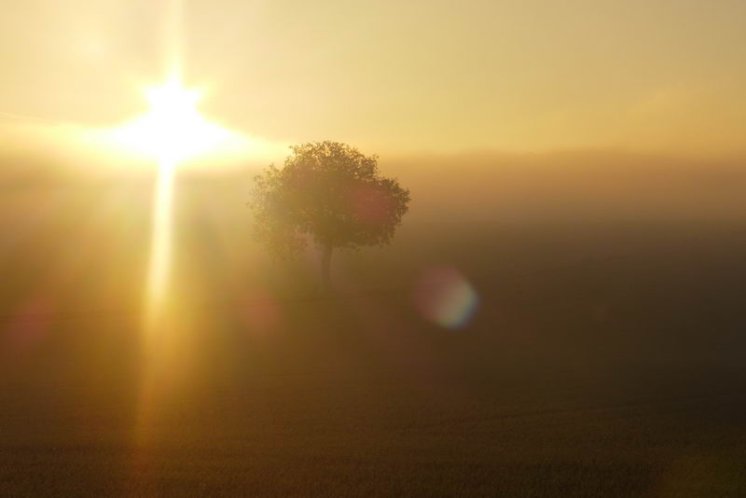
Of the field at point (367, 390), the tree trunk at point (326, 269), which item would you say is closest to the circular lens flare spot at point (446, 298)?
the field at point (367, 390)

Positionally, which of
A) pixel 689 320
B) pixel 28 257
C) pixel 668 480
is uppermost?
pixel 28 257

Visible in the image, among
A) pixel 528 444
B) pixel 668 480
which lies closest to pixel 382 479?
pixel 528 444

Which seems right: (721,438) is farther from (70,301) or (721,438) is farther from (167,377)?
(70,301)

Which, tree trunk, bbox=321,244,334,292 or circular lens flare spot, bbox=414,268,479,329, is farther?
tree trunk, bbox=321,244,334,292

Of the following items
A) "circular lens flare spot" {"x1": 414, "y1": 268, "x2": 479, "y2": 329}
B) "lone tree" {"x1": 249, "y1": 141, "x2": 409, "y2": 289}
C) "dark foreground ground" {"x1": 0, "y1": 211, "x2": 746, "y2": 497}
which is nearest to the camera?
"dark foreground ground" {"x1": 0, "y1": 211, "x2": 746, "y2": 497}

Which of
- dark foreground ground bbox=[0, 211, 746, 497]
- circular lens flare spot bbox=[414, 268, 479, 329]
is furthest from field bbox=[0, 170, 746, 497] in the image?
circular lens flare spot bbox=[414, 268, 479, 329]

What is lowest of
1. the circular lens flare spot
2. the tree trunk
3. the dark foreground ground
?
the dark foreground ground

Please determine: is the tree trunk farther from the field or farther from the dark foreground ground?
the dark foreground ground
